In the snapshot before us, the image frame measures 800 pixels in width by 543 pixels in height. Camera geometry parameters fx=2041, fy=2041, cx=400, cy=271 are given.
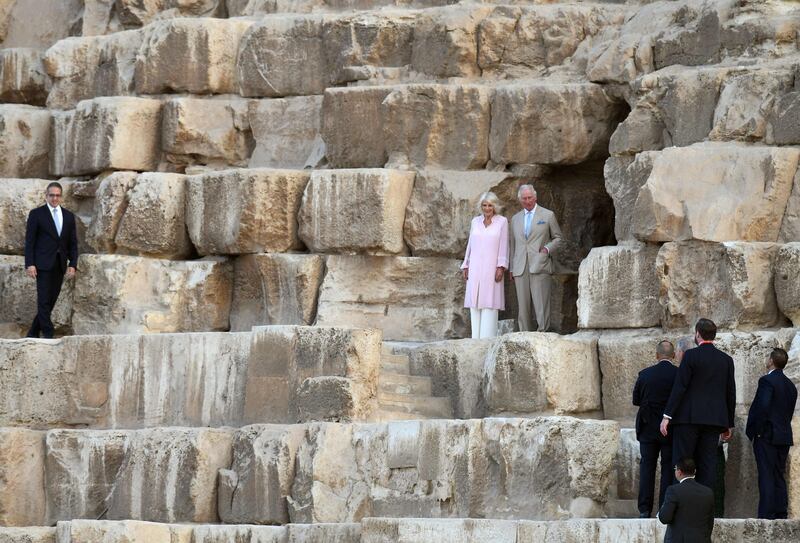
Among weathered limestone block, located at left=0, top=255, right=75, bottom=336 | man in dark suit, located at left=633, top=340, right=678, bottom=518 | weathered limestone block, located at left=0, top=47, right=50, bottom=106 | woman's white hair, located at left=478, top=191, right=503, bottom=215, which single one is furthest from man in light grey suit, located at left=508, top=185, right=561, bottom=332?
weathered limestone block, located at left=0, top=47, right=50, bottom=106

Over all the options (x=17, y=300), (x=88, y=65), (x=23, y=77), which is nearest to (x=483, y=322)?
(x=17, y=300)

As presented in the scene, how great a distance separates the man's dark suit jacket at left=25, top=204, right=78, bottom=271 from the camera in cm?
2030

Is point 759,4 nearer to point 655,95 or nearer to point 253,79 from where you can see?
point 655,95

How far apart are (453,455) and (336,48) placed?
650 centimetres

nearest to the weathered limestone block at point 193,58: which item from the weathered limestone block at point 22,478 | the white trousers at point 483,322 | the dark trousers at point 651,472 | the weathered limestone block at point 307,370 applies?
the white trousers at point 483,322

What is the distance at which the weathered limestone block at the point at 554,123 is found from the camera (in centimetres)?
2005

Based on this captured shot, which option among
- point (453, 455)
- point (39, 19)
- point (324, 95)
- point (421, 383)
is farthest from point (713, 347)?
point (39, 19)

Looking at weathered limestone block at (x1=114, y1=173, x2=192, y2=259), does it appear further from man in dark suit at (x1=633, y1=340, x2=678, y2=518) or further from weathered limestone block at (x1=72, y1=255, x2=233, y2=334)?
man in dark suit at (x1=633, y1=340, x2=678, y2=518)

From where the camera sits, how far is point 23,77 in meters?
24.1

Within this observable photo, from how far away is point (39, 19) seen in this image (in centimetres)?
2489

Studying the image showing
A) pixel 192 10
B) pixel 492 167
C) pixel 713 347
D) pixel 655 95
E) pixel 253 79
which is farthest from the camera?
pixel 192 10

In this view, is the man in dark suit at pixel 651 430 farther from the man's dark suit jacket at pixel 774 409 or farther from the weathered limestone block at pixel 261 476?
the weathered limestone block at pixel 261 476

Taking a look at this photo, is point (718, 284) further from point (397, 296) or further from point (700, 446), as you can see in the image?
point (397, 296)

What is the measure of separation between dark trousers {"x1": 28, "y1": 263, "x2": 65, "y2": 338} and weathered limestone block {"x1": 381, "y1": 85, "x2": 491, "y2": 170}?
11.7 ft
